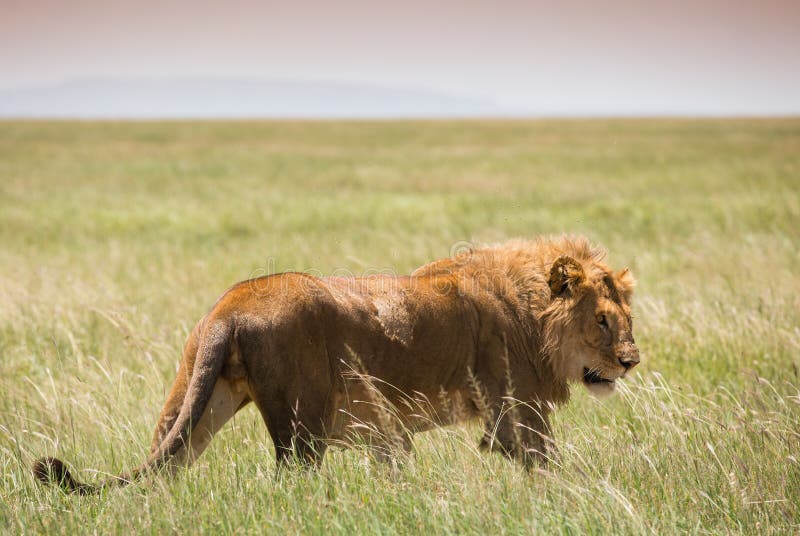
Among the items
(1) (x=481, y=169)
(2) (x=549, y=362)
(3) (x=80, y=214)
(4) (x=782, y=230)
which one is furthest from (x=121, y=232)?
(1) (x=481, y=169)

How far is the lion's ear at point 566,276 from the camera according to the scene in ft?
13.6

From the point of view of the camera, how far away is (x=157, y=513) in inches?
134

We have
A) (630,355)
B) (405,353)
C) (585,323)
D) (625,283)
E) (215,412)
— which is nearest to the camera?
(215,412)

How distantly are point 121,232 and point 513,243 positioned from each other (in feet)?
39.6

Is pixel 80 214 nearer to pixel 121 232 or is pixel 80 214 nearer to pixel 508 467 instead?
pixel 121 232

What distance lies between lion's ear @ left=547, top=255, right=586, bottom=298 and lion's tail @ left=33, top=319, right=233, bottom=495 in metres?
1.67

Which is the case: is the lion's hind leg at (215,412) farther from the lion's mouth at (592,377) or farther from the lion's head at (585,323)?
the lion's mouth at (592,377)

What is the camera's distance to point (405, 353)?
12.6 feet

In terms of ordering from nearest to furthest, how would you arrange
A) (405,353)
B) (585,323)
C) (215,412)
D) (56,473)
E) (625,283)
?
1. (56,473)
2. (215,412)
3. (405,353)
4. (585,323)
5. (625,283)

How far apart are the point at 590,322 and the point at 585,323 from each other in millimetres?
25

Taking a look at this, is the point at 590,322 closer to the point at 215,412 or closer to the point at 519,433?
the point at 519,433

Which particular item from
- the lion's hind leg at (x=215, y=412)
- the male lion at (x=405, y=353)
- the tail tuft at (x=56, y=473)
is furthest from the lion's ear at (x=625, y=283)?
the tail tuft at (x=56, y=473)

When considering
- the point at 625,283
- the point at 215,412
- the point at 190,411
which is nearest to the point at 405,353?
the point at 215,412

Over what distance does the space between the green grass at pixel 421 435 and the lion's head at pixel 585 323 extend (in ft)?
1.20
